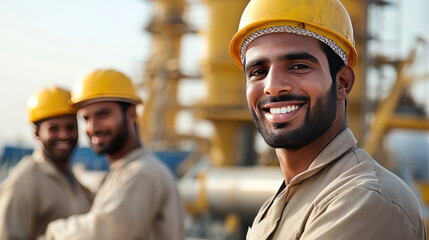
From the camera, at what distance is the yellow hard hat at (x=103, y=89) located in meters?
3.42

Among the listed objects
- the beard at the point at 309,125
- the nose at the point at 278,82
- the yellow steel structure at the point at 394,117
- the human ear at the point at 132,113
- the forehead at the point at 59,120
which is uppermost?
the nose at the point at 278,82

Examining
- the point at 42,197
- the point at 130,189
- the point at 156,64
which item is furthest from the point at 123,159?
the point at 156,64

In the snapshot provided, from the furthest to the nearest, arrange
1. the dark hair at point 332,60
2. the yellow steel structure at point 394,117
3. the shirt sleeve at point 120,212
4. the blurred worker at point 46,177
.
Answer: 1. the yellow steel structure at point 394,117
2. the blurred worker at point 46,177
3. the shirt sleeve at point 120,212
4. the dark hair at point 332,60

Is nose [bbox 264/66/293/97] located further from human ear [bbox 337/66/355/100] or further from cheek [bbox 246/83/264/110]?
human ear [bbox 337/66/355/100]

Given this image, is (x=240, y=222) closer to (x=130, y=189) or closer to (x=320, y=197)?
(x=130, y=189)

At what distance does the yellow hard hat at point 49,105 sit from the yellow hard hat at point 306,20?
7.79 ft

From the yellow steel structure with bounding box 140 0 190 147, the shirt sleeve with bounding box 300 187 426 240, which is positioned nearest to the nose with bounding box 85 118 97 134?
the shirt sleeve with bounding box 300 187 426 240

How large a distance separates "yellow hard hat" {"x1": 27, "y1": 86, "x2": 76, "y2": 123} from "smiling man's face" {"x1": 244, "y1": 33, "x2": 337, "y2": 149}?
242 centimetres

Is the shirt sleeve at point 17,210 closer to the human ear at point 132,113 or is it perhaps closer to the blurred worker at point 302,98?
the human ear at point 132,113

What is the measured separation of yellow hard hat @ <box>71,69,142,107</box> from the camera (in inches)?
134

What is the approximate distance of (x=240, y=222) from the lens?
46.4 feet

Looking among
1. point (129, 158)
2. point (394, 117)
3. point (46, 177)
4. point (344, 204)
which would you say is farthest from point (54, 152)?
point (394, 117)

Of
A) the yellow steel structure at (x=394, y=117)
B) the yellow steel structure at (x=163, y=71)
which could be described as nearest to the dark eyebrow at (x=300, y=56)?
the yellow steel structure at (x=394, y=117)

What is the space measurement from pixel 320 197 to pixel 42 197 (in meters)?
2.68
